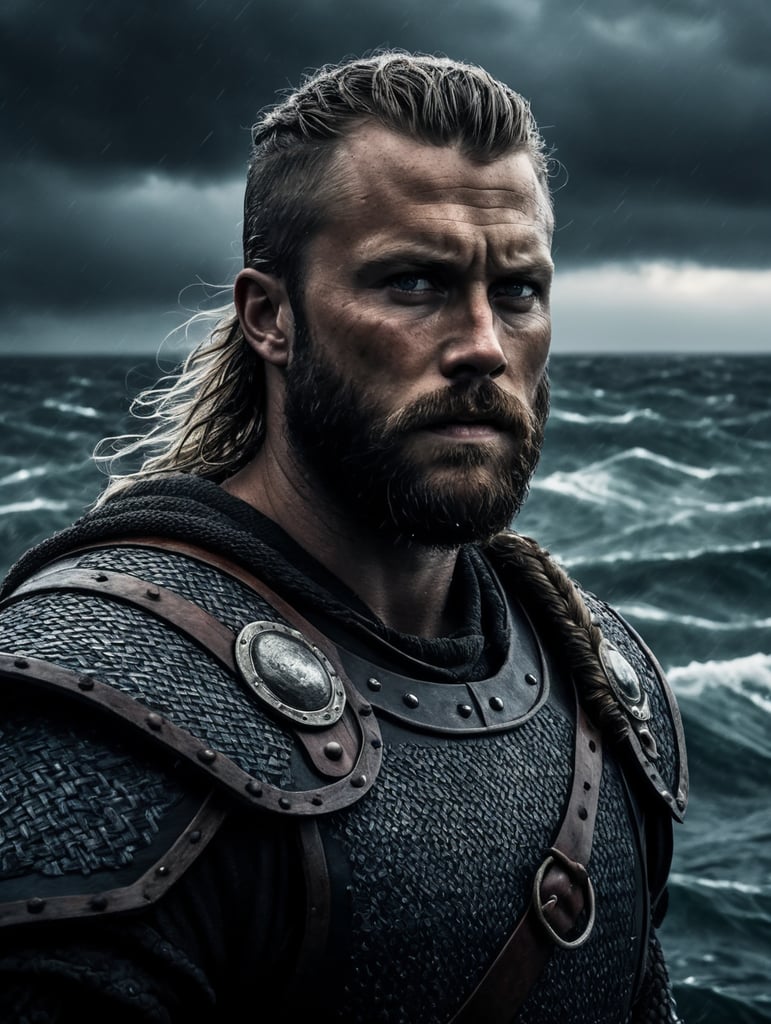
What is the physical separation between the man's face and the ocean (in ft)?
10.5

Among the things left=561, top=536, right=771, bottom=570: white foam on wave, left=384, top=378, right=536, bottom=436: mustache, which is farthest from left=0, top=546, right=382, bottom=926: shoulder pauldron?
left=561, top=536, right=771, bottom=570: white foam on wave

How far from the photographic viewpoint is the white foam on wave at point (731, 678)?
1340 centimetres

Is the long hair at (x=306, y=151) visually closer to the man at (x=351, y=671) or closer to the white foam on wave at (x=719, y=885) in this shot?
the man at (x=351, y=671)

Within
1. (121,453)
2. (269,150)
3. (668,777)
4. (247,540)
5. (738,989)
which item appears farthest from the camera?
(738,989)

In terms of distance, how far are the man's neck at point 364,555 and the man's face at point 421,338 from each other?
0.25 feet

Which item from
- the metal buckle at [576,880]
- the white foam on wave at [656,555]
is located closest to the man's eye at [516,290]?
the metal buckle at [576,880]

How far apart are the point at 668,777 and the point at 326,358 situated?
135 cm

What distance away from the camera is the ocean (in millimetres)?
8484

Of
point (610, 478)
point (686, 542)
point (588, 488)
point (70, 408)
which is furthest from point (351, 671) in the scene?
point (70, 408)

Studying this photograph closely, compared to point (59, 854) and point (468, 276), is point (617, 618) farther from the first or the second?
point (59, 854)

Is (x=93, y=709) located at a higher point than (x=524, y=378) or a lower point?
lower

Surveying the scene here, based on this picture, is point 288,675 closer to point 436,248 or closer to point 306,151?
point 436,248

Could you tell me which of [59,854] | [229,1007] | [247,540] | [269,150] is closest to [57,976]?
[59,854]

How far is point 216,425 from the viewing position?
10.9 feet
